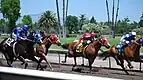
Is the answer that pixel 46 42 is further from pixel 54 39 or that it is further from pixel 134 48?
pixel 134 48

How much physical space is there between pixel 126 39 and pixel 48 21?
222cm

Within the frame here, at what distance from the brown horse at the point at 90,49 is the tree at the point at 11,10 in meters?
1.86

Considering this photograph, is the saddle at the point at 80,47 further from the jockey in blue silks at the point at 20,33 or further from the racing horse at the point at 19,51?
the jockey in blue silks at the point at 20,33

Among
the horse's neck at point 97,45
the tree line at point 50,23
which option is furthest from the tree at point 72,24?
the horse's neck at point 97,45

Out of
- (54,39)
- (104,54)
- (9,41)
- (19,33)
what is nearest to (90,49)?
(104,54)

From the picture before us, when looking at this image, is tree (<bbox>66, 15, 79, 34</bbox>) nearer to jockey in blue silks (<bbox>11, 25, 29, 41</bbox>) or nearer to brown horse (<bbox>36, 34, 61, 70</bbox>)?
brown horse (<bbox>36, 34, 61, 70</bbox>)

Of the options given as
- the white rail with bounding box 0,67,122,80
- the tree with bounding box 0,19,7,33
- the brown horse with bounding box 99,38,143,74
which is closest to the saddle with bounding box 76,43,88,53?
the brown horse with bounding box 99,38,143,74

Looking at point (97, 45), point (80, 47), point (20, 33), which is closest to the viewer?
point (97, 45)

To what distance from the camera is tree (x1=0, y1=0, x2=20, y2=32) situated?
28.6 feet

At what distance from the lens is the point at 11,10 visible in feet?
28.5

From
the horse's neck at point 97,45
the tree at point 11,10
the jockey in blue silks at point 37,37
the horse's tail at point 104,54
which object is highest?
the tree at point 11,10

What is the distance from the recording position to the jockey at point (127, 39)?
802 cm

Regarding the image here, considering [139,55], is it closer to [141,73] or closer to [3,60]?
[141,73]

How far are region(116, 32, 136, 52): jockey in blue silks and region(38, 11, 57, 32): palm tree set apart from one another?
2.04 metres
